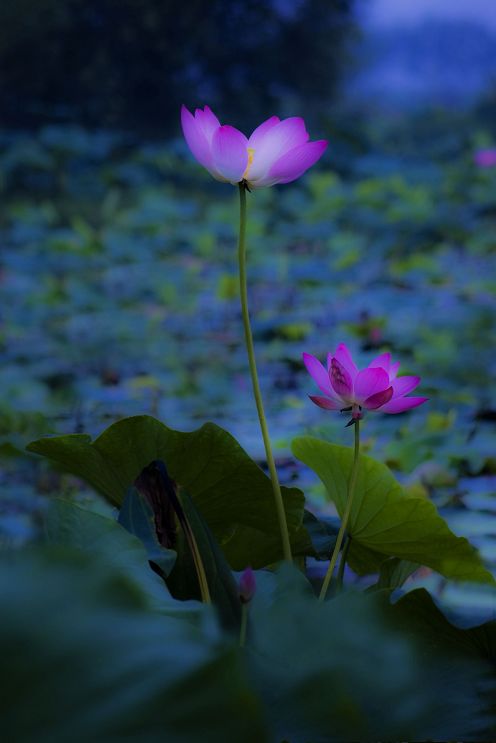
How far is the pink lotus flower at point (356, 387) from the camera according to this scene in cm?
52

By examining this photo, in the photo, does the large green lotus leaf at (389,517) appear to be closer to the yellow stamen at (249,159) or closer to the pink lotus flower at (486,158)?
the yellow stamen at (249,159)

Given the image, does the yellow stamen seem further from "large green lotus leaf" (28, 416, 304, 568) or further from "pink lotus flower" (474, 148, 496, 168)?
"pink lotus flower" (474, 148, 496, 168)

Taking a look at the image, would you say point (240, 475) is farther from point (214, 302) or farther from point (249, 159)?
point (214, 302)

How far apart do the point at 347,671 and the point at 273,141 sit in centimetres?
30

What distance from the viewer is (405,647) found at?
30 cm

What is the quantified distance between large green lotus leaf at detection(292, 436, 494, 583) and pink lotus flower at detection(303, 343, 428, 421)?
0.04 metres

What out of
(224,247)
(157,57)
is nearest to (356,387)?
(224,247)

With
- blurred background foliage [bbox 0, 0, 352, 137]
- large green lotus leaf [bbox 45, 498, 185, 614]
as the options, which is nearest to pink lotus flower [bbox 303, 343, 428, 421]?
large green lotus leaf [bbox 45, 498, 185, 614]

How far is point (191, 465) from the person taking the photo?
1.82 feet

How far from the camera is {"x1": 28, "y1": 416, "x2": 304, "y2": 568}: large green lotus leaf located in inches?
21.1

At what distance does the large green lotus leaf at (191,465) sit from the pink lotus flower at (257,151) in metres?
0.14

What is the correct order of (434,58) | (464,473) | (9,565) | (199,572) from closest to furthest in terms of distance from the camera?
1. (9,565)
2. (199,572)
3. (464,473)
4. (434,58)

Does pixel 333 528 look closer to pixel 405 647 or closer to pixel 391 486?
pixel 391 486

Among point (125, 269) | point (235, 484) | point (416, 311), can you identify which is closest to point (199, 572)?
point (235, 484)
